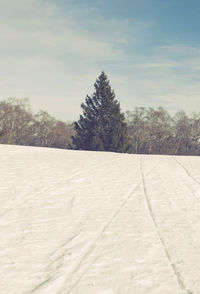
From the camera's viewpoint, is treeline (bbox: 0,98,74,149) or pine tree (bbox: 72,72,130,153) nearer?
pine tree (bbox: 72,72,130,153)

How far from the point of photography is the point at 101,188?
8.91 m

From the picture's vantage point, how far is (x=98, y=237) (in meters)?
4.84

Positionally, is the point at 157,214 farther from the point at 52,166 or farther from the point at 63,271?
the point at 52,166

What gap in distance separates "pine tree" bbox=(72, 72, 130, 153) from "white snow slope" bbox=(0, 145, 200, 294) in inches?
937

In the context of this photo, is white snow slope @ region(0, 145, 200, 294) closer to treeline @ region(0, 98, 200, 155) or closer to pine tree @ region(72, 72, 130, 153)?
pine tree @ region(72, 72, 130, 153)

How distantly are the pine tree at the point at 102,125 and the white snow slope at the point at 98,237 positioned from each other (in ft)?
78.1

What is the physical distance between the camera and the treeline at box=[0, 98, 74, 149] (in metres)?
50.4

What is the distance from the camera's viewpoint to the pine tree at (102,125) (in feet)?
110

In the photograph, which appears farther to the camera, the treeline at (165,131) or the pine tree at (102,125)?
the treeline at (165,131)

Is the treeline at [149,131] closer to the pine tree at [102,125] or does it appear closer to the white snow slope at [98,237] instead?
the pine tree at [102,125]

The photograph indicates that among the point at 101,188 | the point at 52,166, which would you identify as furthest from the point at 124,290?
the point at 52,166

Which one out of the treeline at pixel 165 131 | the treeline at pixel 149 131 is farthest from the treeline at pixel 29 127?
the treeline at pixel 165 131

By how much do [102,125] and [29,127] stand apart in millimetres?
24874

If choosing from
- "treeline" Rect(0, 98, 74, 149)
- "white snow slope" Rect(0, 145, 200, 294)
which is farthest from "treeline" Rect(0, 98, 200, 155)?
"white snow slope" Rect(0, 145, 200, 294)
